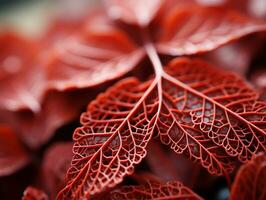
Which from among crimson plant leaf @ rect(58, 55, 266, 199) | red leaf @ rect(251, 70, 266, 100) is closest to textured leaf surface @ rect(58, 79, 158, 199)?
crimson plant leaf @ rect(58, 55, 266, 199)

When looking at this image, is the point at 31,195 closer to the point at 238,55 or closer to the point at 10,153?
the point at 10,153

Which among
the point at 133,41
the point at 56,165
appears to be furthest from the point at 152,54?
the point at 56,165

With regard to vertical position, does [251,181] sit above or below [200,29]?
below

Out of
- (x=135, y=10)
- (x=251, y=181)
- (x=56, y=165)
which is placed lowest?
(x=251, y=181)

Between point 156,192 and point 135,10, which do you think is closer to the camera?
point 156,192

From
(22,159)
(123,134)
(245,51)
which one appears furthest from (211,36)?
(22,159)
